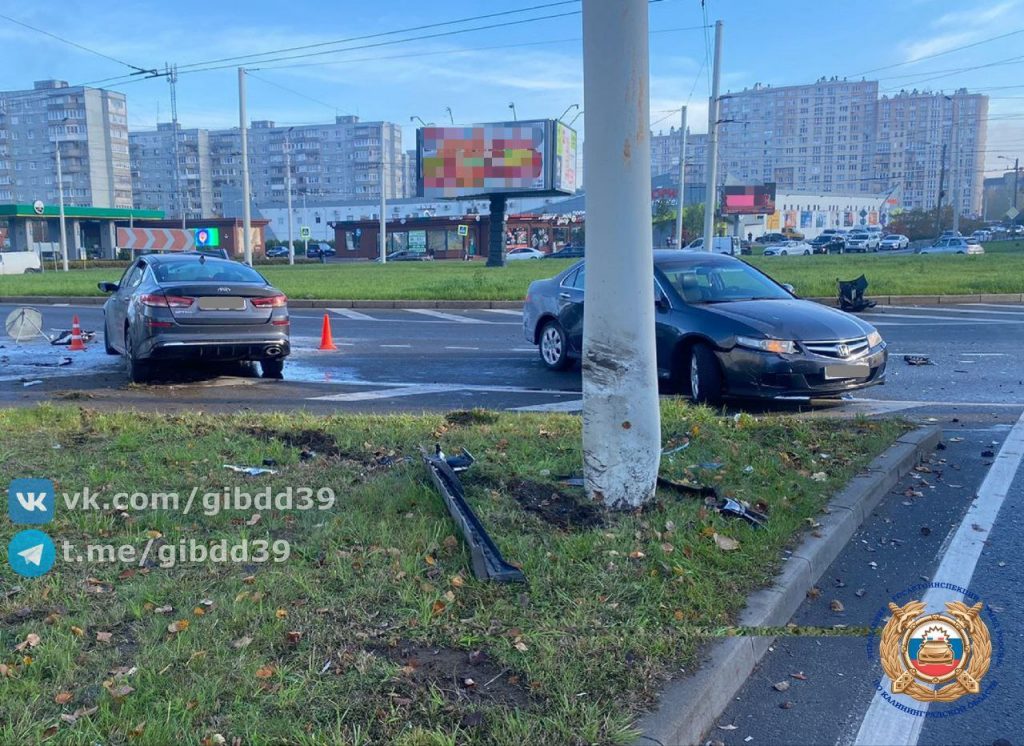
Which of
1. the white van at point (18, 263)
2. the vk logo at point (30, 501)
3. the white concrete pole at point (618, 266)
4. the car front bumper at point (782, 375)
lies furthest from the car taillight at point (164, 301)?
the white van at point (18, 263)

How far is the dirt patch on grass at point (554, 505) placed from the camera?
480 cm

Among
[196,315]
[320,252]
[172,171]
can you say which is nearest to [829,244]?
[320,252]

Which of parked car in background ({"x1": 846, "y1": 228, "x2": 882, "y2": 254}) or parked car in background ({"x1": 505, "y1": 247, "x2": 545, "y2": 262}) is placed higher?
parked car in background ({"x1": 846, "y1": 228, "x2": 882, "y2": 254})

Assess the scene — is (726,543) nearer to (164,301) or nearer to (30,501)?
(30,501)

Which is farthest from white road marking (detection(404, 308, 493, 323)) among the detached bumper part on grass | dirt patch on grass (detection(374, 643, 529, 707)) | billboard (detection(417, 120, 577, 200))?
billboard (detection(417, 120, 577, 200))

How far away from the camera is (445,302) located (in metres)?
22.3

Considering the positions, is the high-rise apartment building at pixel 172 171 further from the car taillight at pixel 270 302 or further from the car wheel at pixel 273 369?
the car taillight at pixel 270 302

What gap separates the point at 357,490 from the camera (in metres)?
5.27

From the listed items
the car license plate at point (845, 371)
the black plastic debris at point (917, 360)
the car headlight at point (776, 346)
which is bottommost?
the black plastic debris at point (917, 360)

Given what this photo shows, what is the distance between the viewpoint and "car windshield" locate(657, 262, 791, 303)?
9.49 metres

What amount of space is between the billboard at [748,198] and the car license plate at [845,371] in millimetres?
87858

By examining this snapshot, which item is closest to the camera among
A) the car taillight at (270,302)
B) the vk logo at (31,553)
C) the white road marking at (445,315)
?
the vk logo at (31,553)

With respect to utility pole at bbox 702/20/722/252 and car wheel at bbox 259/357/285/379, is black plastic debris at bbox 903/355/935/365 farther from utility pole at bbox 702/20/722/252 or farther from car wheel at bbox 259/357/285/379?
utility pole at bbox 702/20/722/252

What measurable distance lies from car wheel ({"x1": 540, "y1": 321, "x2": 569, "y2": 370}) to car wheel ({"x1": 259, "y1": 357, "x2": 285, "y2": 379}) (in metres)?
3.28
